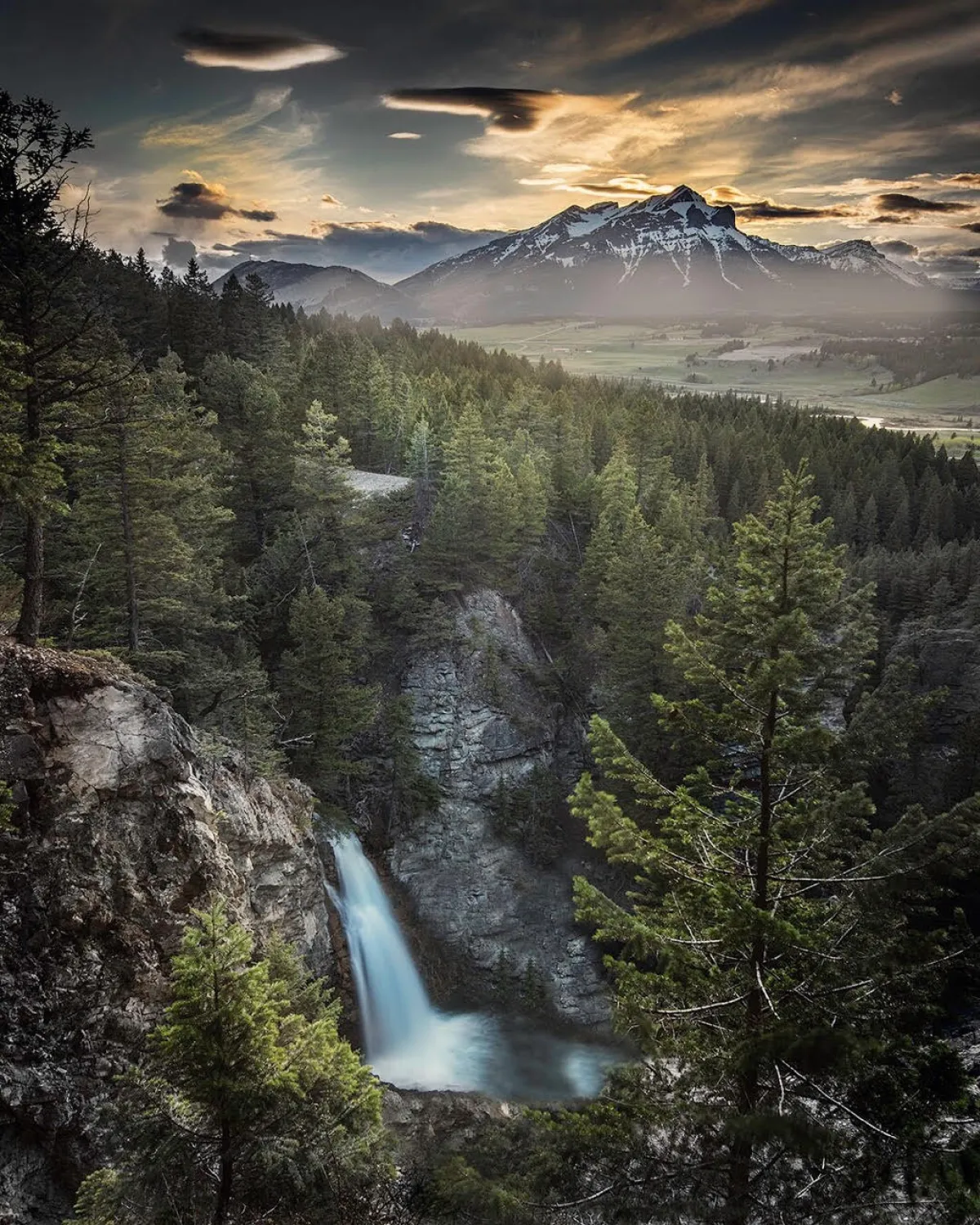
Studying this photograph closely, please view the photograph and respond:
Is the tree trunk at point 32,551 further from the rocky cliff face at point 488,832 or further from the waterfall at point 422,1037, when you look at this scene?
the rocky cliff face at point 488,832

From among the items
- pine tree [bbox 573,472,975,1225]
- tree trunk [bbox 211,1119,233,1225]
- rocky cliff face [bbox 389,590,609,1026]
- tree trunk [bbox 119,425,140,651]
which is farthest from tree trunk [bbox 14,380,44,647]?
rocky cliff face [bbox 389,590,609,1026]

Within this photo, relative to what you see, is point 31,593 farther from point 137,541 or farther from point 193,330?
point 193,330

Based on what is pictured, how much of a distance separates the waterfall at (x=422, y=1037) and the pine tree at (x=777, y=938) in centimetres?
2298

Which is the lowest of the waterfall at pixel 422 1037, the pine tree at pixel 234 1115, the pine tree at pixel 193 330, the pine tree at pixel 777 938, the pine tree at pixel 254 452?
the waterfall at pixel 422 1037

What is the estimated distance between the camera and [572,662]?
44125 mm

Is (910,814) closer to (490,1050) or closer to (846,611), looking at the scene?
(846,611)

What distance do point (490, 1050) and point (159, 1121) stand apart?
80.8ft

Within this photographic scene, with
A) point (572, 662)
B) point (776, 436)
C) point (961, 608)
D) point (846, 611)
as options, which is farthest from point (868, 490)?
point (846, 611)

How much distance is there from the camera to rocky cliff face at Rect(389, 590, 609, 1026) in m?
35.1

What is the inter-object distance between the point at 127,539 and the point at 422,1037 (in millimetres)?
24211

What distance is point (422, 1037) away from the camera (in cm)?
3123

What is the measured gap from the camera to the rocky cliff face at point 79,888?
44.0 feet

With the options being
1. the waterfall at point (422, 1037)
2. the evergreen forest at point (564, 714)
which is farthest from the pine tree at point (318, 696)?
A: the waterfall at point (422, 1037)

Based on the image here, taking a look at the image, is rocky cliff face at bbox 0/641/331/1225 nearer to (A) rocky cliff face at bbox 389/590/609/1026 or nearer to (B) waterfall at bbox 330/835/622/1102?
(B) waterfall at bbox 330/835/622/1102
